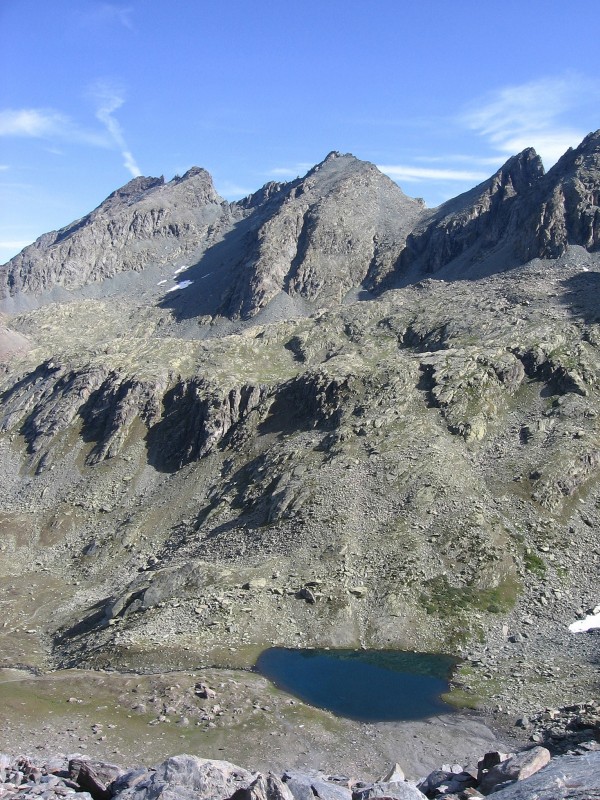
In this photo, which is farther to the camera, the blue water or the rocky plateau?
the rocky plateau

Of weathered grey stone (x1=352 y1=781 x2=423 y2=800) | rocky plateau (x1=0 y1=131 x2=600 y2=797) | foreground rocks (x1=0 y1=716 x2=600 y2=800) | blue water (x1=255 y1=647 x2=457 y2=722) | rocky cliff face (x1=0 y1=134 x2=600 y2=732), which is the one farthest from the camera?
rocky cliff face (x1=0 y1=134 x2=600 y2=732)

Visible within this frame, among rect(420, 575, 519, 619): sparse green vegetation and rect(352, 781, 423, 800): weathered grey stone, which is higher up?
rect(352, 781, 423, 800): weathered grey stone

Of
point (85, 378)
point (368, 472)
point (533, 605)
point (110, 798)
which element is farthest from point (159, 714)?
point (85, 378)

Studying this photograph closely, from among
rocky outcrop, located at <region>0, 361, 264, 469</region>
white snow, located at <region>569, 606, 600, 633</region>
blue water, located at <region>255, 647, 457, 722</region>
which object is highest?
Result: rocky outcrop, located at <region>0, 361, 264, 469</region>

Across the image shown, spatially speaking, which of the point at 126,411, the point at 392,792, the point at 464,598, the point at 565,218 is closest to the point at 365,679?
the point at 464,598

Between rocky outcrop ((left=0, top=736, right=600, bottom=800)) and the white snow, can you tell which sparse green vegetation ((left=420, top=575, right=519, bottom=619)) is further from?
rocky outcrop ((left=0, top=736, right=600, bottom=800))

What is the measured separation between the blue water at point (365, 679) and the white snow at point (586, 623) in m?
14.4

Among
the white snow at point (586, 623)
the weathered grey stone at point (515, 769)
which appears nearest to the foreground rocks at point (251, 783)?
the weathered grey stone at point (515, 769)

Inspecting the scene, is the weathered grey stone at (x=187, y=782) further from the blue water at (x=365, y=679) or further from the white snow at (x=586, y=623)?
the white snow at (x=586, y=623)

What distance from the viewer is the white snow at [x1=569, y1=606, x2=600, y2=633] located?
65.8 m

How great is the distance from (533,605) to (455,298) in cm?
10394

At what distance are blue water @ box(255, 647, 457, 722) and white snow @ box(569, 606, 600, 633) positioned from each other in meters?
14.4

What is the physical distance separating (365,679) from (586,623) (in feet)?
86.2

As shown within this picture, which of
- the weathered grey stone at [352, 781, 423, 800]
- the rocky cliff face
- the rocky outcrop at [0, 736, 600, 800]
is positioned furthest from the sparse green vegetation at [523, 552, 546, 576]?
the weathered grey stone at [352, 781, 423, 800]
